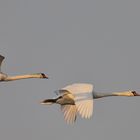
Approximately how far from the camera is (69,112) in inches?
2064

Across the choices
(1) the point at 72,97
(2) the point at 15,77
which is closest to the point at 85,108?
(1) the point at 72,97

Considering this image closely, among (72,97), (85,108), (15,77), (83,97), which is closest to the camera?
(85,108)

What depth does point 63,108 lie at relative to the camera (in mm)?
52750

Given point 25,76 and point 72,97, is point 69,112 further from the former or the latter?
point 25,76

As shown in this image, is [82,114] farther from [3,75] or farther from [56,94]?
[3,75]

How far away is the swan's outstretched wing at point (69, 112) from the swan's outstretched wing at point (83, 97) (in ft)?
2.51

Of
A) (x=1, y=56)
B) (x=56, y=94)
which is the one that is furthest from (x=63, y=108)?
(x=1, y=56)

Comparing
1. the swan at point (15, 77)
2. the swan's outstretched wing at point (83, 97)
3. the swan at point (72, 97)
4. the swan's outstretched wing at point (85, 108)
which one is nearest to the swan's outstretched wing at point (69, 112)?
the swan at point (72, 97)

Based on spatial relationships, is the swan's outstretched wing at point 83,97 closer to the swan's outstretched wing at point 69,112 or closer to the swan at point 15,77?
the swan's outstretched wing at point 69,112

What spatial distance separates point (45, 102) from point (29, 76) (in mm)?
4817

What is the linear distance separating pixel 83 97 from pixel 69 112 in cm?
195

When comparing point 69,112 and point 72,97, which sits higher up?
point 72,97

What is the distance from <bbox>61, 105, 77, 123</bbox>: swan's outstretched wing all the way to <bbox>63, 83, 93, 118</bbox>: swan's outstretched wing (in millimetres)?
766

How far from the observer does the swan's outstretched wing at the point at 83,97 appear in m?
49.3
